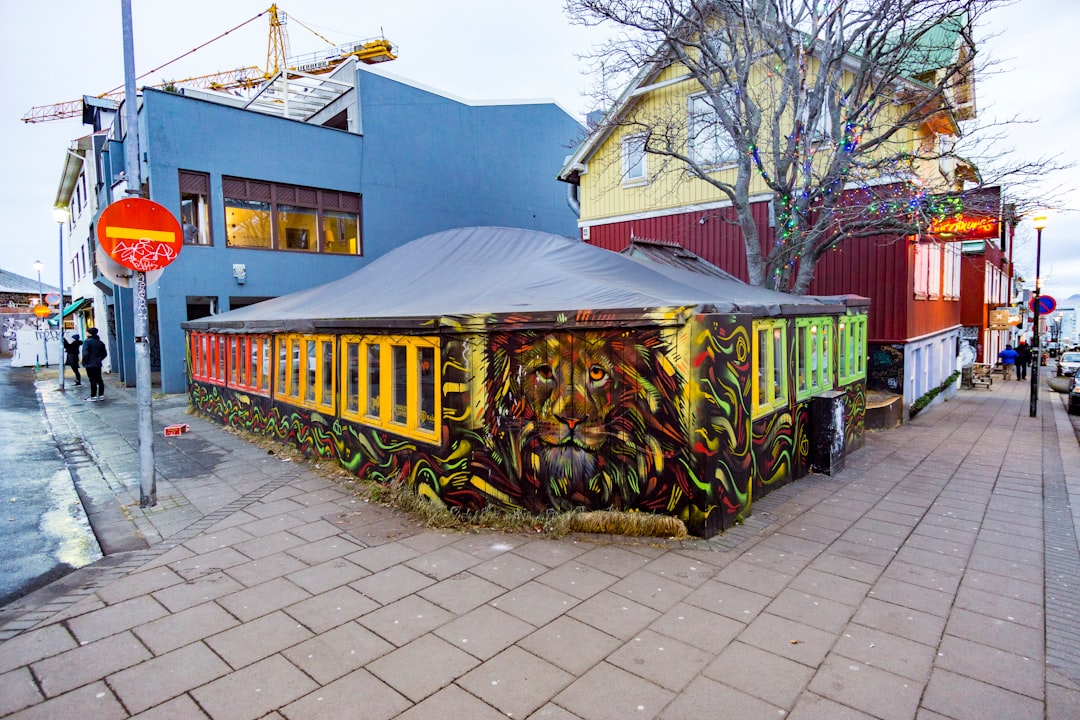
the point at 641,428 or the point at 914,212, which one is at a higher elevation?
the point at 914,212

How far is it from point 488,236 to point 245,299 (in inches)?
431

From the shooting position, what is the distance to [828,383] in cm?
859

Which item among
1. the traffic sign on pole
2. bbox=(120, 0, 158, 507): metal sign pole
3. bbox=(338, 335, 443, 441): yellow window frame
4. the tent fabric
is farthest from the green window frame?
bbox=(120, 0, 158, 507): metal sign pole

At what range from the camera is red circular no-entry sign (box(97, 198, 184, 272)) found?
600cm

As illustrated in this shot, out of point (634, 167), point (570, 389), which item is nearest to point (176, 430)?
point (570, 389)

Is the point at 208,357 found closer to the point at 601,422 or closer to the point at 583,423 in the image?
the point at 583,423

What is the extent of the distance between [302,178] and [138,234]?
494 inches

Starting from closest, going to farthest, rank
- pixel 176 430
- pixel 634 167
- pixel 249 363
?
1. pixel 249 363
2. pixel 176 430
3. pixel 634 167

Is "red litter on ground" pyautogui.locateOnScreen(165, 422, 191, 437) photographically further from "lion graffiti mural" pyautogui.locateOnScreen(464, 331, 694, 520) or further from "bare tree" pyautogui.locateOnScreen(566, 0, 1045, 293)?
"bare tree" pyautogui.locateOnScreen(566, 0, 1045, 293)

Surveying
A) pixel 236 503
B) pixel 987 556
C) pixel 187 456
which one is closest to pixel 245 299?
pixel 187 456

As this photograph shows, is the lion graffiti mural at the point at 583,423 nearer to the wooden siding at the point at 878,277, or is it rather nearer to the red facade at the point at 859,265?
the red facade at the point at 859,265

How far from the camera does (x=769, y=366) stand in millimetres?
6777

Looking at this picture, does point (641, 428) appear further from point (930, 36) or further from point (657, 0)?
point (930, 36)

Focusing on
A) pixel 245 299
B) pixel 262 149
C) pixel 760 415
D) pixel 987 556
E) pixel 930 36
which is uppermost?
pixel 930 36
